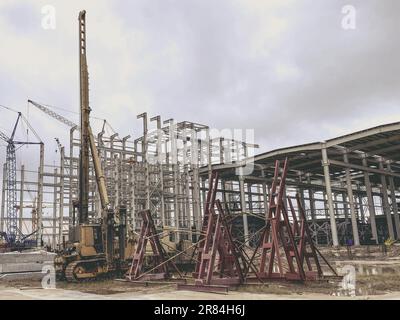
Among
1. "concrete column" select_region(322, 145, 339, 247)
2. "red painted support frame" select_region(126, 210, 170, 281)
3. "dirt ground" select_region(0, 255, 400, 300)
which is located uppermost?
"concrete column" select_region(322, 145, 339, 247)

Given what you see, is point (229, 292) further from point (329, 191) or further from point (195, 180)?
point (195, 180)

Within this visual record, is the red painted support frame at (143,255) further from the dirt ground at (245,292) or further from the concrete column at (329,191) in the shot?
the concrete column at (329,191)

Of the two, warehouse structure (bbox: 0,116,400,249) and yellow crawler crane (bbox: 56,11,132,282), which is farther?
warehouse structure (bbox: 0,116,400,249)

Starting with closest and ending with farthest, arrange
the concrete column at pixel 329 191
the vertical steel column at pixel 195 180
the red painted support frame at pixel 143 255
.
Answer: the red painted support frame at pixel 143 255
the concrete column at pixel 329 191
the vertical steel column at pixel 195 180

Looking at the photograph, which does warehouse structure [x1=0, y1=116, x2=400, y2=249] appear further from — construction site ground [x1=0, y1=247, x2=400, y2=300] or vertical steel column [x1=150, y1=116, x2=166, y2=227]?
construction site ground [x1=0, y1=247, x2=400, y2=300]

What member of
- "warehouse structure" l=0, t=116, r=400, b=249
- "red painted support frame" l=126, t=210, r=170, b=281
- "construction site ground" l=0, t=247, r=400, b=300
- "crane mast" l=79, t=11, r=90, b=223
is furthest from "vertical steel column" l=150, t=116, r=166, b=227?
"construction site ground" l=0, t=247, r=400, b=300

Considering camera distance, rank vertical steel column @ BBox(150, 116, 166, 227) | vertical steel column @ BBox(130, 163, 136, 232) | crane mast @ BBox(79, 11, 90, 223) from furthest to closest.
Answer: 1. vertical steel column @ BBox(150, 116, 166, 227)
2. vertical steel column @ BBox(130, 163, 136, 232)
3. crane mast @ BBox(79, 11, 90, 223)

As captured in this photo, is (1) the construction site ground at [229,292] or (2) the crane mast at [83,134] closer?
(1) the construction site ground at [229,292]

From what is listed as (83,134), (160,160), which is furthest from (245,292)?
(160,160)

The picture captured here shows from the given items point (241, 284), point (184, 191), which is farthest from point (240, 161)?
point (241, 284)

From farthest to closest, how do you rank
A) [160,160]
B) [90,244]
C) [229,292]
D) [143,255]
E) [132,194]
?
[160,160], [132,194], [90,244], [143,255], [229,292]

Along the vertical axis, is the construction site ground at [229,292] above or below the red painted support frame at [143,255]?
below

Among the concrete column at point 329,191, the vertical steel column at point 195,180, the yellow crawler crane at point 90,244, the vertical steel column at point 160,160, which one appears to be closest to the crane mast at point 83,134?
A: the yellow crawler crane at point 90,244
